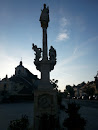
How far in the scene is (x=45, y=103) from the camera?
7.42 meters

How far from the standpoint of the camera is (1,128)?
750 cm

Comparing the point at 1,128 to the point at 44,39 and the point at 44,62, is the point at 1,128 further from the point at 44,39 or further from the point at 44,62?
the point at 44,39

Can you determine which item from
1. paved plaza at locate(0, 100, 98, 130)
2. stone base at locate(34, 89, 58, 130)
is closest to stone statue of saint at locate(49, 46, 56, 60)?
stone base at locate(34, 89, 58, 130)

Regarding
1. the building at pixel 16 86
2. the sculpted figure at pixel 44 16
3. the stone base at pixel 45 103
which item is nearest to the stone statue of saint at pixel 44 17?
the sculpted figure at pixel 44 16

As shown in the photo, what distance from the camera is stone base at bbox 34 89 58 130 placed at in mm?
7262

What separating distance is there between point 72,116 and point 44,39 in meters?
6.37

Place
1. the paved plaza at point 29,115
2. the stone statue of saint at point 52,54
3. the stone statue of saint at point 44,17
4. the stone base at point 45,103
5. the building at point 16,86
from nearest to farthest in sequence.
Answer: the stone base at point 45,103
the paved plaza at point 29,115
the stone statue of saint at point 52,54
the stone statue of saint at point 44,17
the building at point 16,86

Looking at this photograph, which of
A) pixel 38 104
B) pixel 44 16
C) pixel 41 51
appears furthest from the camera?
pixel 44 16

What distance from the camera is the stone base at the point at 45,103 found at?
7.26 meters

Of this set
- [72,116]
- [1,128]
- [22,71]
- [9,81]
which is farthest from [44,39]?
[22,71]

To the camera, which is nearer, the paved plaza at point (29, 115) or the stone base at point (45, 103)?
the stone base at point (45, 103)

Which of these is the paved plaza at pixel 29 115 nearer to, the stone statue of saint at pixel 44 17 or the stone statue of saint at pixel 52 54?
the stone statue of saint at pixel 52 54

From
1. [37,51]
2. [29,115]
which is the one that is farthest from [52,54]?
[29,115]

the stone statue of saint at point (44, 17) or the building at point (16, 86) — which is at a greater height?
the stone statue of saint at point (44, 17)
